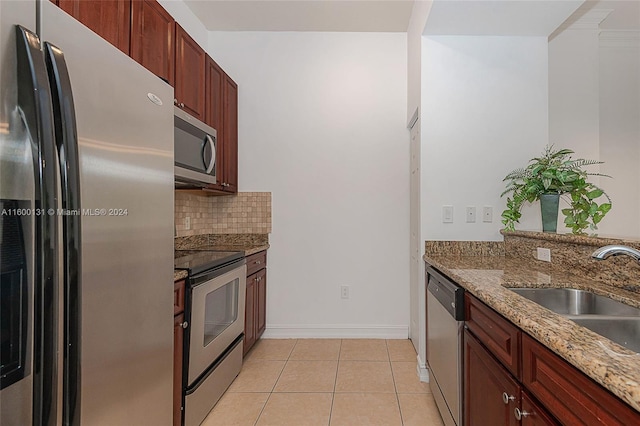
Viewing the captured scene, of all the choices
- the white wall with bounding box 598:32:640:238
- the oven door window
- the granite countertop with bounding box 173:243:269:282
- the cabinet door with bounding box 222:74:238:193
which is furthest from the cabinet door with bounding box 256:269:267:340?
the white wall with bounding box 598:32:640:238

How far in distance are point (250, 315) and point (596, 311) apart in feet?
7.34

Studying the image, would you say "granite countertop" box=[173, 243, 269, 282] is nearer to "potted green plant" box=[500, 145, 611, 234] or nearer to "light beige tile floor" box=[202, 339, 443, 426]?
"light beige tile floor" box=[202, 339, 443, 426]

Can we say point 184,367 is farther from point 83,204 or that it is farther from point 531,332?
point 531,332

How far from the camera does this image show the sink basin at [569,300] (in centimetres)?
133

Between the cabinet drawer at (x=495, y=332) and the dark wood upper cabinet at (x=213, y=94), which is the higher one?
the dark wood upper cabinet at (x=213, y=94)

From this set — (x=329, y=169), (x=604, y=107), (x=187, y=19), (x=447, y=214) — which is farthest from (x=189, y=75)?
(x=604, y=107)

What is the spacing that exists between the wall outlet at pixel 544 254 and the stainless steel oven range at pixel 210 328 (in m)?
1.88

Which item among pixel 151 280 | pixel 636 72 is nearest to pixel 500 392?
pixel 151 280

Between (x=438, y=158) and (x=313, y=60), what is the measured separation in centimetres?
164

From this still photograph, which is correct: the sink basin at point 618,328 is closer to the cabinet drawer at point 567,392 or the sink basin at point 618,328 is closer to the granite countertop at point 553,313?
the granite countertop at point 553,313

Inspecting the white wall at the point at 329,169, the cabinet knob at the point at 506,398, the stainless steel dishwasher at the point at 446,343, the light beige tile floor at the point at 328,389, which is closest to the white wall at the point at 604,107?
the white wall at the point at 329,169

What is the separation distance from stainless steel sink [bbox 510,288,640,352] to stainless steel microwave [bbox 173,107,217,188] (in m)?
1.83

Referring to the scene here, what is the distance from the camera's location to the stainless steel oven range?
1695mm

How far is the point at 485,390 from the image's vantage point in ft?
4.12
